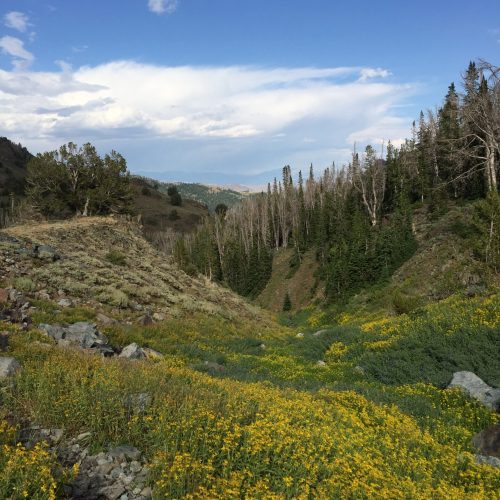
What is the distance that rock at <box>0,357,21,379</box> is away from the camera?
758 cm

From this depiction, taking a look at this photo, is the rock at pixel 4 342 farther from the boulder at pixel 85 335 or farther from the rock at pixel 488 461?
the rock at pixel 488 461

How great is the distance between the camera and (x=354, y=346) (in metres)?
18.1

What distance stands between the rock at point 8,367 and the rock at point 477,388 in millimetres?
10592

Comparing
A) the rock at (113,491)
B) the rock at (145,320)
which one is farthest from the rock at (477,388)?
the rock at (145,320)

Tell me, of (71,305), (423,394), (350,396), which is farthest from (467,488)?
(71,305)

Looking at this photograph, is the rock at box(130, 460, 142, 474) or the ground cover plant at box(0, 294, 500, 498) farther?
the rock at box(130, 460, 142, 474)

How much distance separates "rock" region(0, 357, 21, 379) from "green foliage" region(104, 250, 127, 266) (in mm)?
20013

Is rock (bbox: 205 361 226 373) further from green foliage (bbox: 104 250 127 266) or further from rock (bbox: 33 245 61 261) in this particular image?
green foliage (bbox: 104 250 127 266)

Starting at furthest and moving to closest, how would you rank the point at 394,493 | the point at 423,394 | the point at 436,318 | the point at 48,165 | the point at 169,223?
the point at 169,223 < the point at 48,165 < the point at 436,318 < the point at 423,394 < the point at 394,493

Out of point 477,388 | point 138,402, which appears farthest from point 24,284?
point 477,388

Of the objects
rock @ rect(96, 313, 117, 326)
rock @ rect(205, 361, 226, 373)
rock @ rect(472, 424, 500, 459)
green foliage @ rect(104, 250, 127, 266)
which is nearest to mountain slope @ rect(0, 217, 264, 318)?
green foliage @ rect(104, 250, 127, 266)

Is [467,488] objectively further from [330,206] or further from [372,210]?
[330,206]

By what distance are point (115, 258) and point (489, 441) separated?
81.2 ft

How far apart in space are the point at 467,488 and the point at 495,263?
64.3 feet
